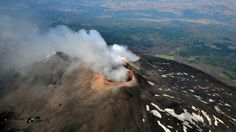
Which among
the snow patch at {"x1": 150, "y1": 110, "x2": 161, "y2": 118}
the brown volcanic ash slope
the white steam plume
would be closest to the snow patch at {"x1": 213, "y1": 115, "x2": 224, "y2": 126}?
the brown volcanic ash slope

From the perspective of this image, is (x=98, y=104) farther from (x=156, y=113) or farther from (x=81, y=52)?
(x=81, y=52)

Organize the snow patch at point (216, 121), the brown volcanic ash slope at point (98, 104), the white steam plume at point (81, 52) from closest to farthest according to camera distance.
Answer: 1. the brown volcanic ash slope at point (98, 104)
2. the snow patch at point (216, 121)
3. the white steam plume at point (81, 52)

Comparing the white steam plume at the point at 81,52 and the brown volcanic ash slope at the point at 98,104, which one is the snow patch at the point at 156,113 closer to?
the brown volcanic ash slope at the point at 98,104

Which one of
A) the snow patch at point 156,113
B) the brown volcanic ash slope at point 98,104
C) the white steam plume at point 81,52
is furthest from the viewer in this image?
the white steam plume at point 81,52

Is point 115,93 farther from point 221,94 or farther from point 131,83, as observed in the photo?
point 221,94

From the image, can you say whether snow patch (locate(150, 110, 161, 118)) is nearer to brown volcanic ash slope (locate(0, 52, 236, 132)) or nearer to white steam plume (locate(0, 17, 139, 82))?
brown volcanic ash slope (locate(0, 52, 236, 132))

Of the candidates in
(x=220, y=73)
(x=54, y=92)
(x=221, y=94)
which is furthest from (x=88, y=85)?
(x=220, y=73)

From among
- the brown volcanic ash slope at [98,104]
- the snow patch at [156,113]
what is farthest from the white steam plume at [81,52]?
the snow patch at [156,113]

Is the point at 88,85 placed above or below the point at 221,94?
above
